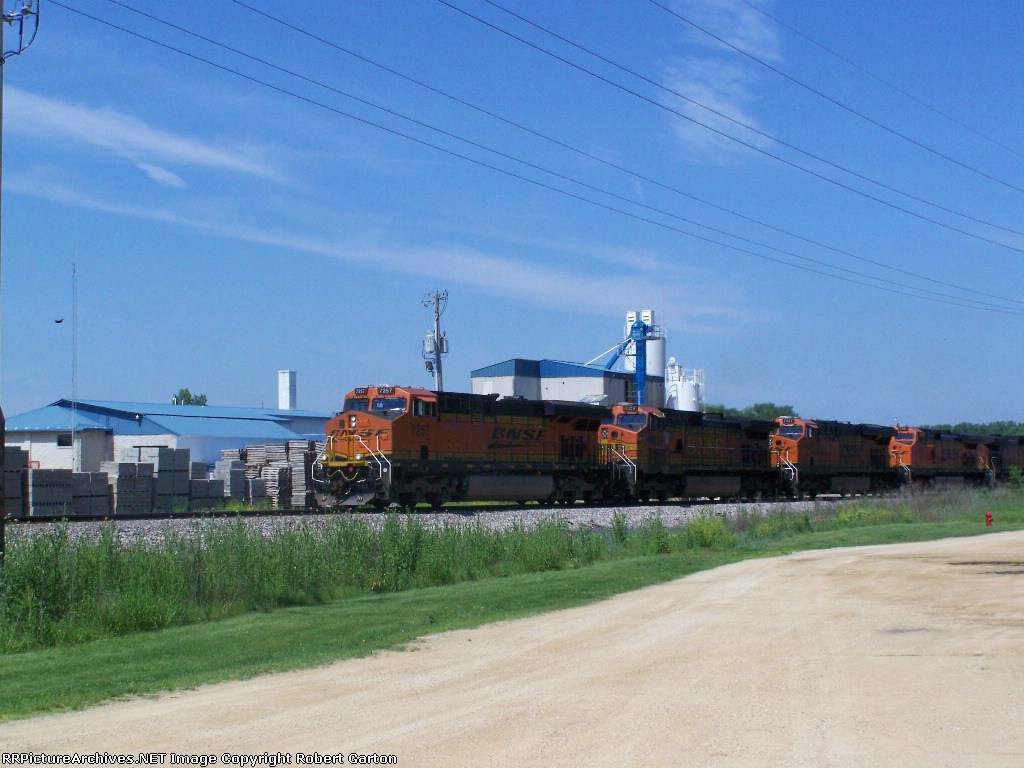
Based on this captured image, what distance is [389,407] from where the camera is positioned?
106ft

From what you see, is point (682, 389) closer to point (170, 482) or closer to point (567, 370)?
point (567, 370)

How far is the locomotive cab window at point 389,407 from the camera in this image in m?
32.1

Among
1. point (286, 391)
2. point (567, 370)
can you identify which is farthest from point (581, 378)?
point (286, 391)

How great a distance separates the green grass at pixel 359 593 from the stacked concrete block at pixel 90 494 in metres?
14.4

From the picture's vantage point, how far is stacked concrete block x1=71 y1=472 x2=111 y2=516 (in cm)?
2974

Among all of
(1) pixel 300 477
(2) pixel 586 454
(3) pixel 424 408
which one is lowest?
(1) pixel 300 477

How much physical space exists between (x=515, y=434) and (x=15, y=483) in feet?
Result: 53.2

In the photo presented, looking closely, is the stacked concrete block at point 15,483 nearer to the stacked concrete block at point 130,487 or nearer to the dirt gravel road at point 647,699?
the stacked concrete block at point 130,487

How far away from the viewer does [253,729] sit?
24.7ft

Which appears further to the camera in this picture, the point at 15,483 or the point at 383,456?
the point at 383,456

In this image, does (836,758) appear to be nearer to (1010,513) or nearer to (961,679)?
(961,679)

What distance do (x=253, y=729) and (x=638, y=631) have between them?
17.9ft

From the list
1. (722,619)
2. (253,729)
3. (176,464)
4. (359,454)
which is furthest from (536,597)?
(176,464)

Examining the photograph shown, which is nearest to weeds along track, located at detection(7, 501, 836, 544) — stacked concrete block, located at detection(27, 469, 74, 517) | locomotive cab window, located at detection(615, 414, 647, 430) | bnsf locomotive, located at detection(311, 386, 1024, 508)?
bnsf locomotive, located at detection(311, 386, 1024, 508)
